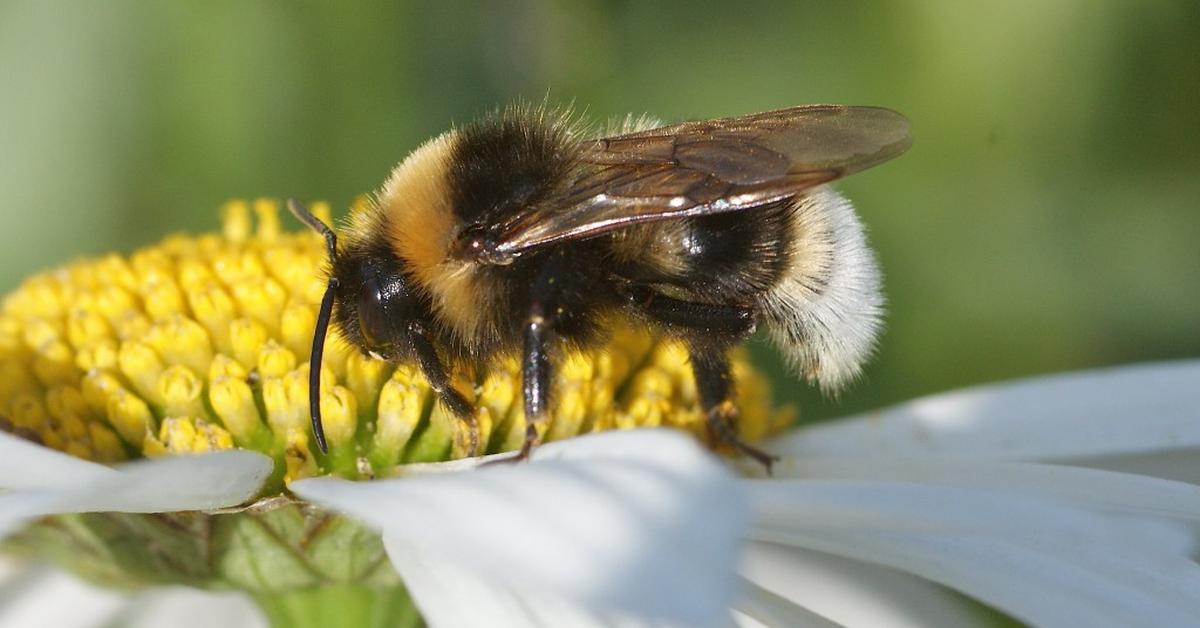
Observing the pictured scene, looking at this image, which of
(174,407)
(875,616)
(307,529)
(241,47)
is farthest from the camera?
(241,47)

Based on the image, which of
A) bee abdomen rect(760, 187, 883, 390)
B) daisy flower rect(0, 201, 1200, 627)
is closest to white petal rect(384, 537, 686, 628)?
daisy flower rect(0, 201, 1200, 627)

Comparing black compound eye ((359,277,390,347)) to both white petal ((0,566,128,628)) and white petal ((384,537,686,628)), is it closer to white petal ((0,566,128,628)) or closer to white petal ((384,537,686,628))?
white petal ((384,537,686,628))

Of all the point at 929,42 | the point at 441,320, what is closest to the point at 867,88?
the point at 929,42

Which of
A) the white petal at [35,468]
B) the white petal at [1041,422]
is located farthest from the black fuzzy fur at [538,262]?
the white petal at [1041,422]

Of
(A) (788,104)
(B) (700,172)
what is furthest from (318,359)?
(A) (788,104)

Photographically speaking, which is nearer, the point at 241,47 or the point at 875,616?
the point at 875,616

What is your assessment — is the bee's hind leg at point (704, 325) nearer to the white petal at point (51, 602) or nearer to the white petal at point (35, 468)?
Answer: the white petal at point (35, 468)

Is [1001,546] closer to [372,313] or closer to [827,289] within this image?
[827,289]

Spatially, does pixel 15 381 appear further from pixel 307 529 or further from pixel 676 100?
pixel 676 100
